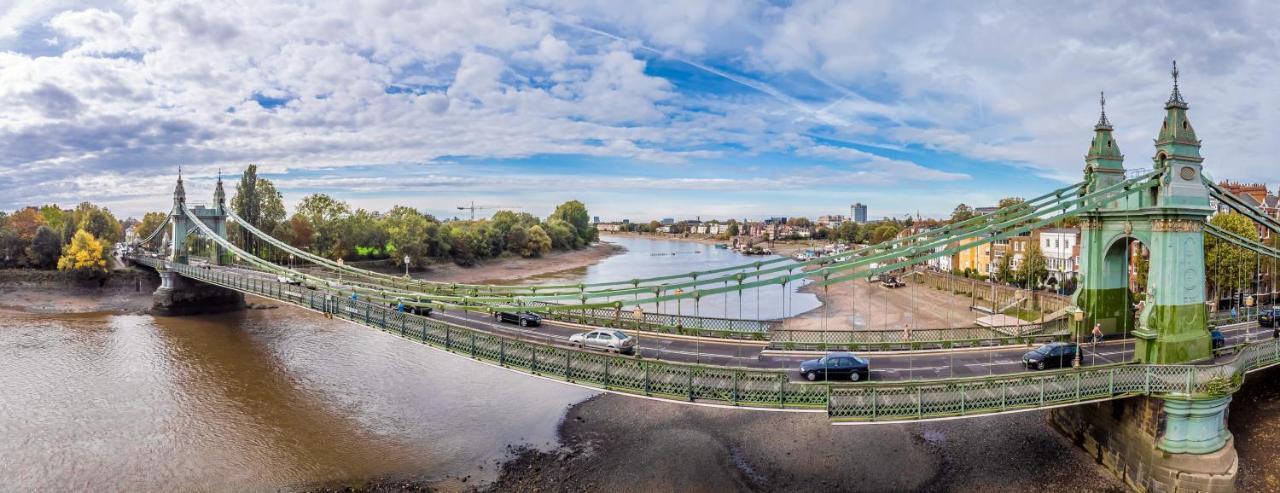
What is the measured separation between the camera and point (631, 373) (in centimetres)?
→ 1728

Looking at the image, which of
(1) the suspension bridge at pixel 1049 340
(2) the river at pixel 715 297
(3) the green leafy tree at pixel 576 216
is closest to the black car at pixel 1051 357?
(1) the suspension bridge at pixel 1049 340

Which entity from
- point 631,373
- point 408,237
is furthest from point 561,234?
point 631,373

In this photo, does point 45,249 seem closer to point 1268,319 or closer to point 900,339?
point 900,339

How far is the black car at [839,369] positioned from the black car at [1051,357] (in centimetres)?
534

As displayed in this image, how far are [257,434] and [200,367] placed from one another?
42.8 feet

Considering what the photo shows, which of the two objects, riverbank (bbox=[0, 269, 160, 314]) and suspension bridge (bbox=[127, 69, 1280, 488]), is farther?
riverbank (bbox=[0, 269, 160, 314])

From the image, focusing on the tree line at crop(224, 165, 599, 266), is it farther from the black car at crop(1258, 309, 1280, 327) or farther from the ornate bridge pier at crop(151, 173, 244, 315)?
the black car at crop(1258, 309, 1280, 327)

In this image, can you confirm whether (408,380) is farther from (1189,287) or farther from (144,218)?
(144,218)

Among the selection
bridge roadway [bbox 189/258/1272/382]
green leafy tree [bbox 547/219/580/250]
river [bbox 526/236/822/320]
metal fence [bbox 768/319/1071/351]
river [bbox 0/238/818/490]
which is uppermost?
green leafy tree [bbox 547/219/580/250]

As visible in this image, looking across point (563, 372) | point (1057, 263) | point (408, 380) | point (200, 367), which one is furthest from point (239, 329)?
point (1057, 263)

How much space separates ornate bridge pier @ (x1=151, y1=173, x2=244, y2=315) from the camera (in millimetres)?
48781

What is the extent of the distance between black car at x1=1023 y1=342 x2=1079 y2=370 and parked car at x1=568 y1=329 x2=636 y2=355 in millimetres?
12700

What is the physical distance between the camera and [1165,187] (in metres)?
17.5

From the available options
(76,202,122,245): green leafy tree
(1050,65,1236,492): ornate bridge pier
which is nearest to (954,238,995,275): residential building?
(1050,65,1236,492): ornate bridge pier
